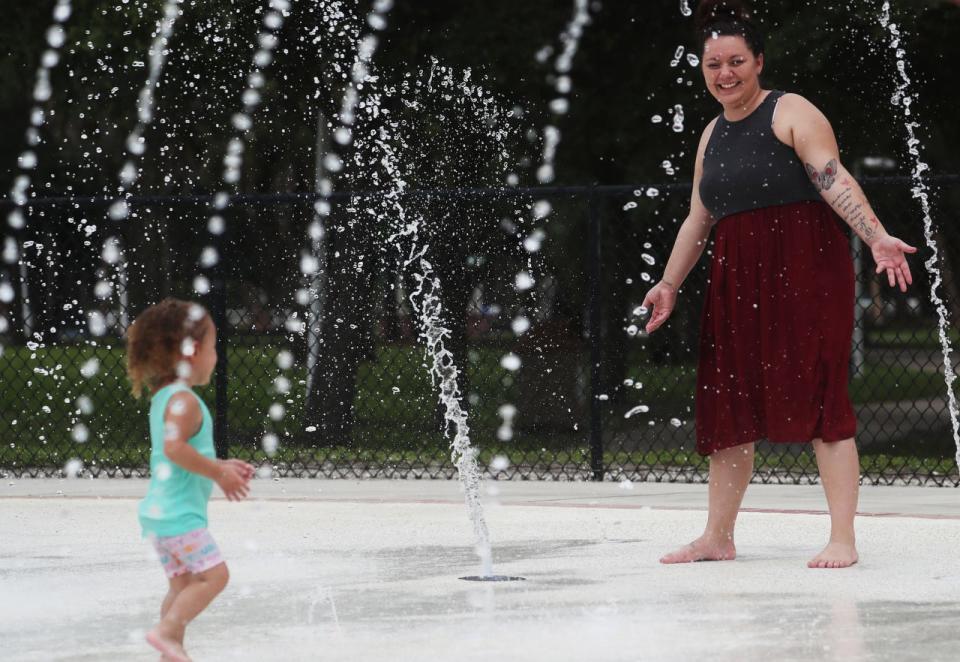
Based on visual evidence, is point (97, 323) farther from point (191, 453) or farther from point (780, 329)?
point (191, 453)

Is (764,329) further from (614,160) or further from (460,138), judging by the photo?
(614,160)

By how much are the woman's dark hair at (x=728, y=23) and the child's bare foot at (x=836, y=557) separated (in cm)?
185

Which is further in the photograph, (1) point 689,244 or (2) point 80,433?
(2) point 80,433

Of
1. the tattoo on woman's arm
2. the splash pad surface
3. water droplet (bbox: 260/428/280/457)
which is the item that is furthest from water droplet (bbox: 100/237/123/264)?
the tattoo on woman's arm

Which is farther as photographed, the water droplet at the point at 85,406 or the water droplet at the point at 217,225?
the water droplet at the point at 85,406

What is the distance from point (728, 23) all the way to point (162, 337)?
2.90 m

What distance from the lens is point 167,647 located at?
466 cm

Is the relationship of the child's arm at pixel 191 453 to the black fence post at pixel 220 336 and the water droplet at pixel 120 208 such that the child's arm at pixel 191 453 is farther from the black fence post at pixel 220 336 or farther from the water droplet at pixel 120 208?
the black fence post at pixel 220 336

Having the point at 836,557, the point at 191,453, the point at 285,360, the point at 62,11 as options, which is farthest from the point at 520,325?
the point at 191,453

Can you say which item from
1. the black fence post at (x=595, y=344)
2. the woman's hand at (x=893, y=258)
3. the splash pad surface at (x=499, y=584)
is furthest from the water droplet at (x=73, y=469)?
the woman's hand at (x=893, y=258)

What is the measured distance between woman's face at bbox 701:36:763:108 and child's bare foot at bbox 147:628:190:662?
3.09m

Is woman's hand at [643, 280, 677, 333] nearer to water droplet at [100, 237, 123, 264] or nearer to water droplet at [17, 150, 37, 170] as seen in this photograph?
water droplet at [100, 237, 123, 264]

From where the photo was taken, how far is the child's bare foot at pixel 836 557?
21.4ft

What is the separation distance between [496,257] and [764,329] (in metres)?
6.54
